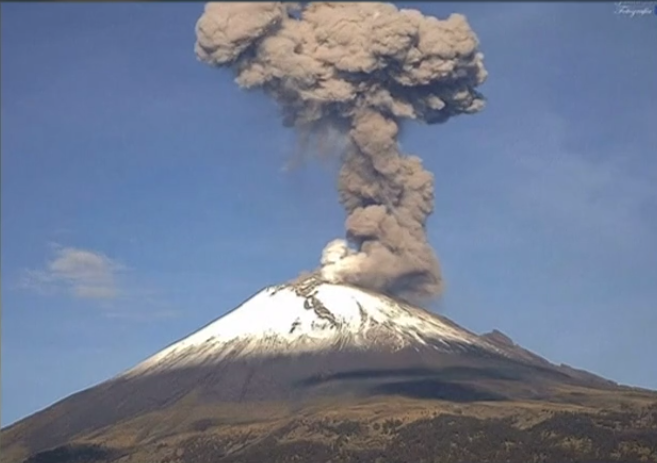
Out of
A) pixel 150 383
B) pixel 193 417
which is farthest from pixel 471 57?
pixel 150 383

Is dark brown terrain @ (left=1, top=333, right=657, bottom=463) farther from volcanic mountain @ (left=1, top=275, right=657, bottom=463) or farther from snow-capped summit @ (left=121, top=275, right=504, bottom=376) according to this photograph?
snow-capped summit @ (left=121, top=275, right=504, bottom=376)

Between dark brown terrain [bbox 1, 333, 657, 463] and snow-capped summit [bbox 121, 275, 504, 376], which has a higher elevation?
snow-capped summit [bbox 121, 275, 504, 376]

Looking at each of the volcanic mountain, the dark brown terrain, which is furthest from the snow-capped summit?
the dark brown terrain

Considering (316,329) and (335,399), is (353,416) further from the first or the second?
(316,329)

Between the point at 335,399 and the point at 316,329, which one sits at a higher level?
the point at 316,329

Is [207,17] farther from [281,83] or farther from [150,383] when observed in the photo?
[150,383]

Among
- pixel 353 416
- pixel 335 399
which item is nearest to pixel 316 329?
pixel 335 399

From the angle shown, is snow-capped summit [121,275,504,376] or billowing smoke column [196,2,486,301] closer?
billowing smoke column [196,2,486,301]
